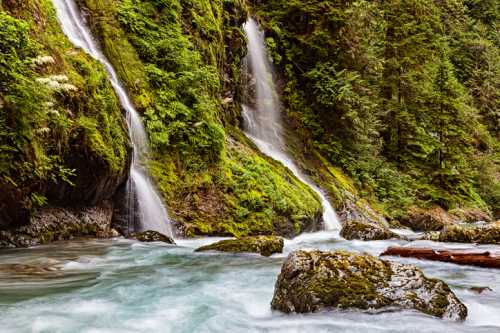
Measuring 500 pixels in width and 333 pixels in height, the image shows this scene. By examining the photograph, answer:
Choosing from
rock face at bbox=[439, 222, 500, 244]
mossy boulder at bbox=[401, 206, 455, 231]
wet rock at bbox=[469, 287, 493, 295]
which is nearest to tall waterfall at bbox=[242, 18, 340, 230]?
rock face at bbox=[439, 222, 500, 244]

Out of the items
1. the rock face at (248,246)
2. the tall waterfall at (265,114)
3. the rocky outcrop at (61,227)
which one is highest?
the tall waterfall at (265,114)

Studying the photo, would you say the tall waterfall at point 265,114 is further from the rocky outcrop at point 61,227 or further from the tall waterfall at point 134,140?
the rocky outcrop at point 61,227

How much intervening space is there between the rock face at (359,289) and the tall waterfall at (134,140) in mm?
6058

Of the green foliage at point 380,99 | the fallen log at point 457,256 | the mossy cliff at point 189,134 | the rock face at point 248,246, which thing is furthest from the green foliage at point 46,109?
the green foliage at point 380,99

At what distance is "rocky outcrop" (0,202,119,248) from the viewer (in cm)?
831

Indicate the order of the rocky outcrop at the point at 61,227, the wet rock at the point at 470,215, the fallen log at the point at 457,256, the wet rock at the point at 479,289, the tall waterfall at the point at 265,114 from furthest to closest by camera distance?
the wet rock at the point at 470,215, the tall waterfall at the point at 265,114, the rocky outcrop at the point at 61,227, the fallen log at the point at 457,256, the wet rock at the point at 479,289

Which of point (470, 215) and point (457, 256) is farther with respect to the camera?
point (470, 215)

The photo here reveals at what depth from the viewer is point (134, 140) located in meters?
11.6

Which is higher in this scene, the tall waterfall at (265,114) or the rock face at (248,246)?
the tall waterfall at (265,114)

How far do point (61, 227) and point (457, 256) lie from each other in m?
6.95

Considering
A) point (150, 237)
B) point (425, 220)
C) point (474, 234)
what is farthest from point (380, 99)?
point (150, 237)

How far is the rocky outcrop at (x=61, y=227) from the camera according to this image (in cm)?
831

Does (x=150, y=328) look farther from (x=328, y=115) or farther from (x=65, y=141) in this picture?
(x=328, y=115)

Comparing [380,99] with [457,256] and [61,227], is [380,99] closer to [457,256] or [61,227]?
[457,256]
